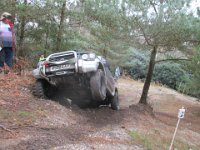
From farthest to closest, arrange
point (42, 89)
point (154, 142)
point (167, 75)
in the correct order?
1. point (167, 75)
2. point (42, 89)
3. point (154, 142)

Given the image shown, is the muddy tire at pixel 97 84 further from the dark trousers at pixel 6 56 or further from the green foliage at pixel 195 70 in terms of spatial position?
the green foliage at pixel 195 70

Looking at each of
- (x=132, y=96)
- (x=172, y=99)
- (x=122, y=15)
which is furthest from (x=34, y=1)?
(x=172, y=99)

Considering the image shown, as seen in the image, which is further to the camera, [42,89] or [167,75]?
[167,75]

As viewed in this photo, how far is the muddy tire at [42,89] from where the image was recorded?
10.7m

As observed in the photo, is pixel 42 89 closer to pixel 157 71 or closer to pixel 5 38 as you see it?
pixel 5 38

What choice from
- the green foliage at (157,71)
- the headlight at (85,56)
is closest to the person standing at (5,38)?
the headlight at (85,56)

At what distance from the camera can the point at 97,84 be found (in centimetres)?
1031

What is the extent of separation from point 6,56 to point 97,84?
10.6ft

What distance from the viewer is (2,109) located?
8.73 metres

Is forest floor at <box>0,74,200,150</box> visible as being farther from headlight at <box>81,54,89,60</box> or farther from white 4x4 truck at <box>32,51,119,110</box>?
headlight at <box>81,54,89,60</box>

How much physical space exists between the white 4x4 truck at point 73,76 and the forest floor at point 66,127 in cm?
45

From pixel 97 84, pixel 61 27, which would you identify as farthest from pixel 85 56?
pixel 61 27

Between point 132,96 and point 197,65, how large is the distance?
9.19 m

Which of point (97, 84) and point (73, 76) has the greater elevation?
point (73, 76)
